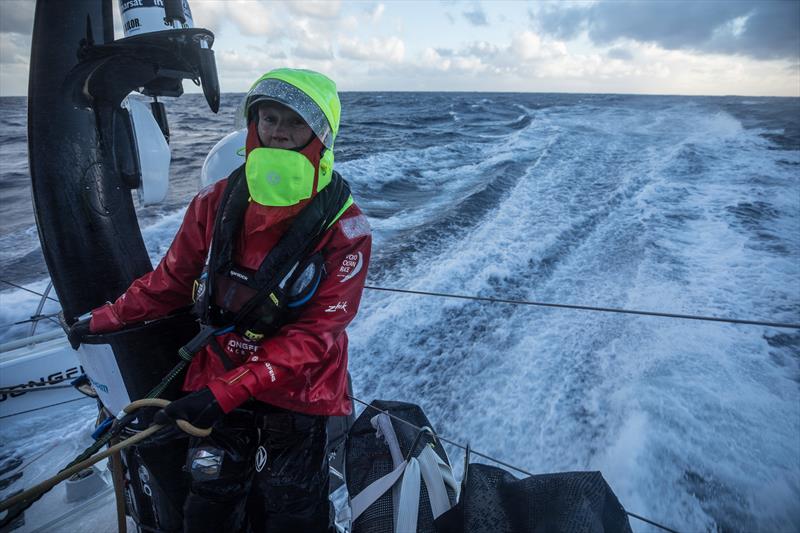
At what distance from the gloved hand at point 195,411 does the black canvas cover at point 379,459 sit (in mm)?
655

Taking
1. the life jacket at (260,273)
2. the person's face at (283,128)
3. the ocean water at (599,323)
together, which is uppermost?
the person's face at (283,128)

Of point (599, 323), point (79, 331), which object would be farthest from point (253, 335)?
point (599, 323)

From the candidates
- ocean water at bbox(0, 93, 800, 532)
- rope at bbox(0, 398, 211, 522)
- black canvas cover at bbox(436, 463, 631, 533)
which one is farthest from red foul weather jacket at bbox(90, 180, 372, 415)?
ocean water at bbox(0, 93, 800, 532)

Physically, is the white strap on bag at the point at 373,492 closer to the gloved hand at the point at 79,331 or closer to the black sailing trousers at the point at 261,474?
the black sailing trousers at the point at 261,474

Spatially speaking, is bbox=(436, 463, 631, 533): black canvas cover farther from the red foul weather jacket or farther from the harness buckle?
the harness buckle

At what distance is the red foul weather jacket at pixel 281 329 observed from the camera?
1410mm

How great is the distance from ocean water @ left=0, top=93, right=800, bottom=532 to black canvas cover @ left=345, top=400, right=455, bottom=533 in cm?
113

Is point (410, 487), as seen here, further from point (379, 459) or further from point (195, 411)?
point (195, 411)

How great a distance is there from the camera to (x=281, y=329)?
1.55 meters

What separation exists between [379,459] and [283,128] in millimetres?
1355

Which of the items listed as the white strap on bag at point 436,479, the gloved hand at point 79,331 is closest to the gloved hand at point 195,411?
the gloved hand at point 79,331

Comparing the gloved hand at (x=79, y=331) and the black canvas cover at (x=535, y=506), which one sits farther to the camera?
the gloved hand at (x=79, y=331)

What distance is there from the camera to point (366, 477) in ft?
5.49

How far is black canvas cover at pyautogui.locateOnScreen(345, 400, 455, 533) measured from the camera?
1.50 m
